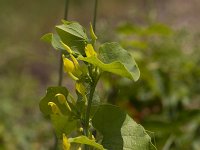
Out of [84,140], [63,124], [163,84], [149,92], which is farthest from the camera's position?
[149,92]

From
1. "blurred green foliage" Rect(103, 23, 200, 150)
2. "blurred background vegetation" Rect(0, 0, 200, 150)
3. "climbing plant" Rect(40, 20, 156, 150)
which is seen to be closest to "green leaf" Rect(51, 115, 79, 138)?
"climbing plant" Rect(40, 20, 156, 150)

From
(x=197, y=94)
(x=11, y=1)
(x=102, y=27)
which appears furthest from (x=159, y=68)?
(x=11, y=1)

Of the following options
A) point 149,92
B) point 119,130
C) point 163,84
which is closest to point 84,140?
point 119,130

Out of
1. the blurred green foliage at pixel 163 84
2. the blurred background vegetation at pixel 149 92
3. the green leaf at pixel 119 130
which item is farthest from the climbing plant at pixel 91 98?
the blurred green foliage at pixel 163 84


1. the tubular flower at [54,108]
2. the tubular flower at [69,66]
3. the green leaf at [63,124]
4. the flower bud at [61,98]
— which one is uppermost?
the tubular flower at [69,66]

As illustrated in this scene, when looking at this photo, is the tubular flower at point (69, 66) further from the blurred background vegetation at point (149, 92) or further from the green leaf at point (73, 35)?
the blurred background vegetation at point (149, 92)

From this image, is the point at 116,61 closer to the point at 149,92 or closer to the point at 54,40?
the point at 54,40

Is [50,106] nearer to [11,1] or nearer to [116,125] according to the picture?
[116,125]
